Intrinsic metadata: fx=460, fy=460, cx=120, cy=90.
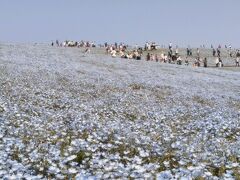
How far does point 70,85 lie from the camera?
27.0 m

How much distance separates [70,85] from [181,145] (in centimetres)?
1753

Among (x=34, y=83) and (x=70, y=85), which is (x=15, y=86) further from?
(x=70, y=85)

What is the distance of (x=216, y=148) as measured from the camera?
1025 cm

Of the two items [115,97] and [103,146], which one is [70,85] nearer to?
[115,97]

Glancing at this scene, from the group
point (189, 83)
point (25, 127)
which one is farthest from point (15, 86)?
point (189, 83)

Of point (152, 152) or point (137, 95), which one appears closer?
point (152, 152)

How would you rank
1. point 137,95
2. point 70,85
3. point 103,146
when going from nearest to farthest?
1. point 103,146
2. point 137,95
3. point 70,85

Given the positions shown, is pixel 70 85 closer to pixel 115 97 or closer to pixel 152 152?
pixel 115 97

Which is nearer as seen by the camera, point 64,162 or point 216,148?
point 64,162

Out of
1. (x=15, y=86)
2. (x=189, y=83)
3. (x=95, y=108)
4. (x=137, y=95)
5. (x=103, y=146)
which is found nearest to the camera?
(x=103, y=146)

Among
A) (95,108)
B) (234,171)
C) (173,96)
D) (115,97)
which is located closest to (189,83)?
(173,96)

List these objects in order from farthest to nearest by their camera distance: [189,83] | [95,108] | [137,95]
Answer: [189,83]
[137,95]
[95,108]

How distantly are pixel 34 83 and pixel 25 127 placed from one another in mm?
14157

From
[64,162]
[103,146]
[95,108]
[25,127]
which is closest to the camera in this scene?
[64,162]
